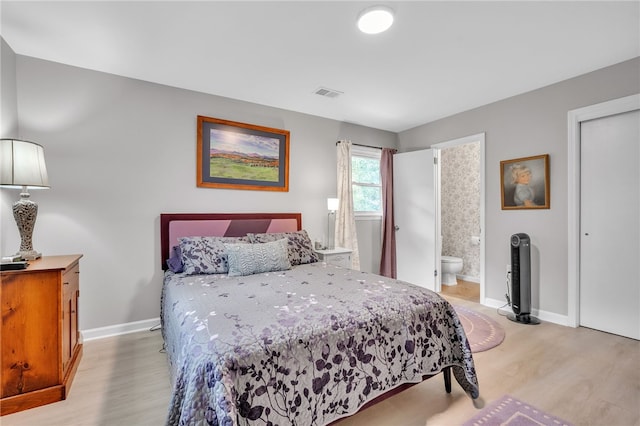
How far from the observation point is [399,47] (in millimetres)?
2477

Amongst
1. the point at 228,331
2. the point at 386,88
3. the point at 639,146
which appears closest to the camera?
the point at 228,331

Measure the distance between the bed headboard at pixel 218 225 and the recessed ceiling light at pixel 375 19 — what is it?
232 cm

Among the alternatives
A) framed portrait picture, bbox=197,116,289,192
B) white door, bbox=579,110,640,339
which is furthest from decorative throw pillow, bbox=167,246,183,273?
white door, bbox=579,110,640,339

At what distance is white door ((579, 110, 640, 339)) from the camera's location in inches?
109

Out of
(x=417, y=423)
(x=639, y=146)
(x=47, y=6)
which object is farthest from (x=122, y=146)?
(x=639, y=146)

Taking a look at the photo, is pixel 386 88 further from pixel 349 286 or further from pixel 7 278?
pixel 7 278

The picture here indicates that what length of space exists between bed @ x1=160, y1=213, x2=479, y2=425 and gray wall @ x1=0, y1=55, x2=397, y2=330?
0.80 metres

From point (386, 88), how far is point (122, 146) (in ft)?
9.24

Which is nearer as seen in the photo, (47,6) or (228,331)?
(228,331)

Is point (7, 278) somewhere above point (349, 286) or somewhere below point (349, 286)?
above

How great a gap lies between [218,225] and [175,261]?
0.68 metres

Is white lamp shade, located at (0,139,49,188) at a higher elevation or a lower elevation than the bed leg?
higher

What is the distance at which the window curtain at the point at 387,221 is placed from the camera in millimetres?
4812

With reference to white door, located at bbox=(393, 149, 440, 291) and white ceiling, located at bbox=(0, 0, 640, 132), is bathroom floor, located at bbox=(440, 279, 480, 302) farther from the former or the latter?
white ceiling, located at bbox=(0, 0, 640, 132)
